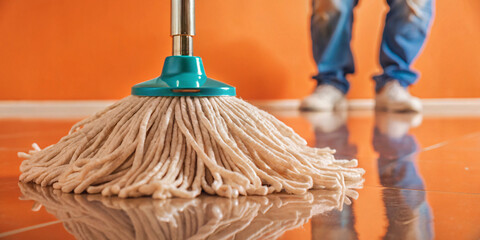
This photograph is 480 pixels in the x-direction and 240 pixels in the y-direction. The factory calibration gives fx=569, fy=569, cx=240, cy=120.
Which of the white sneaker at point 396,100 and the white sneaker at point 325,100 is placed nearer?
the white sneaker at point 396,100

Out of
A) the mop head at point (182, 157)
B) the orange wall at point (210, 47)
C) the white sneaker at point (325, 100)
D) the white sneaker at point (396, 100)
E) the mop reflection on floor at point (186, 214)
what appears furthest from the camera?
the orange wall at point (210, 47)

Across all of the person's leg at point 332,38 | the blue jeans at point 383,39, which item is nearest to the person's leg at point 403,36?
the blue jeans at point 383,39

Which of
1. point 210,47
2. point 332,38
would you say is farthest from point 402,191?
point 210,47

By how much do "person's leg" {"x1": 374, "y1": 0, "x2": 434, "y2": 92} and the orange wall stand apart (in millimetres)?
681

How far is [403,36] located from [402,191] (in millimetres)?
1867

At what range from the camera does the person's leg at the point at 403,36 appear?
7.58ft

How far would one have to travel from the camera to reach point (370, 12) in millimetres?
3072

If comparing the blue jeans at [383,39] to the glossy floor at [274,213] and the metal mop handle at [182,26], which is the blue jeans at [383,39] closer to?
the glossy floor at [274,213]

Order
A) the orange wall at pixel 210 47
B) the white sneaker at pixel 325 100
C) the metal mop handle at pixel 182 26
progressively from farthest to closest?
the orange wall at pixel 210 47 < the white sneaker at pixel 325 100 < the metal mop handle at pixel 182 26

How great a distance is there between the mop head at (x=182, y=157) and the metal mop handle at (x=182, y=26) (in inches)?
2.8

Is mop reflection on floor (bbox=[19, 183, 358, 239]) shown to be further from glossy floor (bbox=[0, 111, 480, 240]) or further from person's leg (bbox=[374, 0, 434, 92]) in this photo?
person's leg (bbox=[374, 0, 434, 92])

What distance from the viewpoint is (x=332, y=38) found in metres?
2.52

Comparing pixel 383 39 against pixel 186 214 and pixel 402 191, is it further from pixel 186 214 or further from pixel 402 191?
pixel 186 214

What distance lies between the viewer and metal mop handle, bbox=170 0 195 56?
69cm
